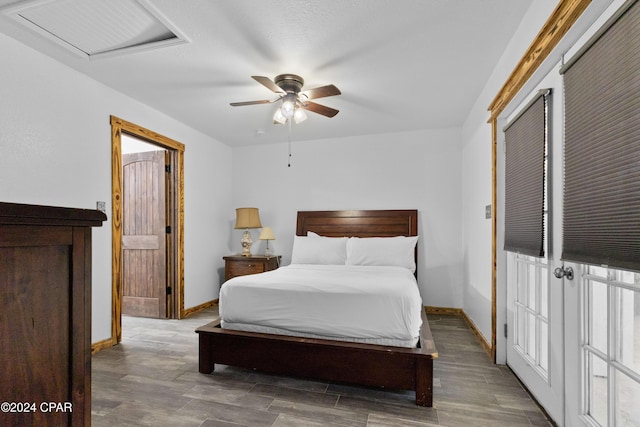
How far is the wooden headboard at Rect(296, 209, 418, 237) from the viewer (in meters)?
4.61

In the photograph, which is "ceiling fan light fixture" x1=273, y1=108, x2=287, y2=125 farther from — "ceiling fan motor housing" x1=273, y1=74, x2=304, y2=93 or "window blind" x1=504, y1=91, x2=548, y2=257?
"window blind" x1=504, y1=91, x2=548, y2=257

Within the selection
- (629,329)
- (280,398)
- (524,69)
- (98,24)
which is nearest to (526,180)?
(524,69)

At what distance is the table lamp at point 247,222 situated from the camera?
4898mm

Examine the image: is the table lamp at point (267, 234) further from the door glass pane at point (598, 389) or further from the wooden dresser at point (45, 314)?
the wooden dresser at point (45, 314)

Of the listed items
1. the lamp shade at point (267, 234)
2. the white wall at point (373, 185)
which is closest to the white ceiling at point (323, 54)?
the white wall at point (373, 185)

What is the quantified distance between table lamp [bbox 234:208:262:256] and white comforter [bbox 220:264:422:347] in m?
2.19

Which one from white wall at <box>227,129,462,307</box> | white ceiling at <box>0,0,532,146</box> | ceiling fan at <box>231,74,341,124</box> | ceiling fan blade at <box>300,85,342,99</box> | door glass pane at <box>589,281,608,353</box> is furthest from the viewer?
white wall at <box>227,129,462,307</box>

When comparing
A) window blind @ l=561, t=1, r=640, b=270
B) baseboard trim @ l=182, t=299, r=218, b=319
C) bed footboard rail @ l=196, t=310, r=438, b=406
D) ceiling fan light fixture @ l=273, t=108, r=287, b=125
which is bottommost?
baseboard trim @ l=182, t=299, r=218, b=319

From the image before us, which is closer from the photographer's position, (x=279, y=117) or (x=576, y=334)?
(x=576, y=334)

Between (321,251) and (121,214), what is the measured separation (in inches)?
89.4

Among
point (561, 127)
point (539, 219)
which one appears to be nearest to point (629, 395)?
point (539, 219)

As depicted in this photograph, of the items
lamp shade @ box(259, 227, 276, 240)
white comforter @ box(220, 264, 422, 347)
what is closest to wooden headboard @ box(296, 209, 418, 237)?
lamp shade @ box(259, 227, 276, 240)

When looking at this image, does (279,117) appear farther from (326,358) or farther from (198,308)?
(198,308)

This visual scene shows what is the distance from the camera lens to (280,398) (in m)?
2.25
